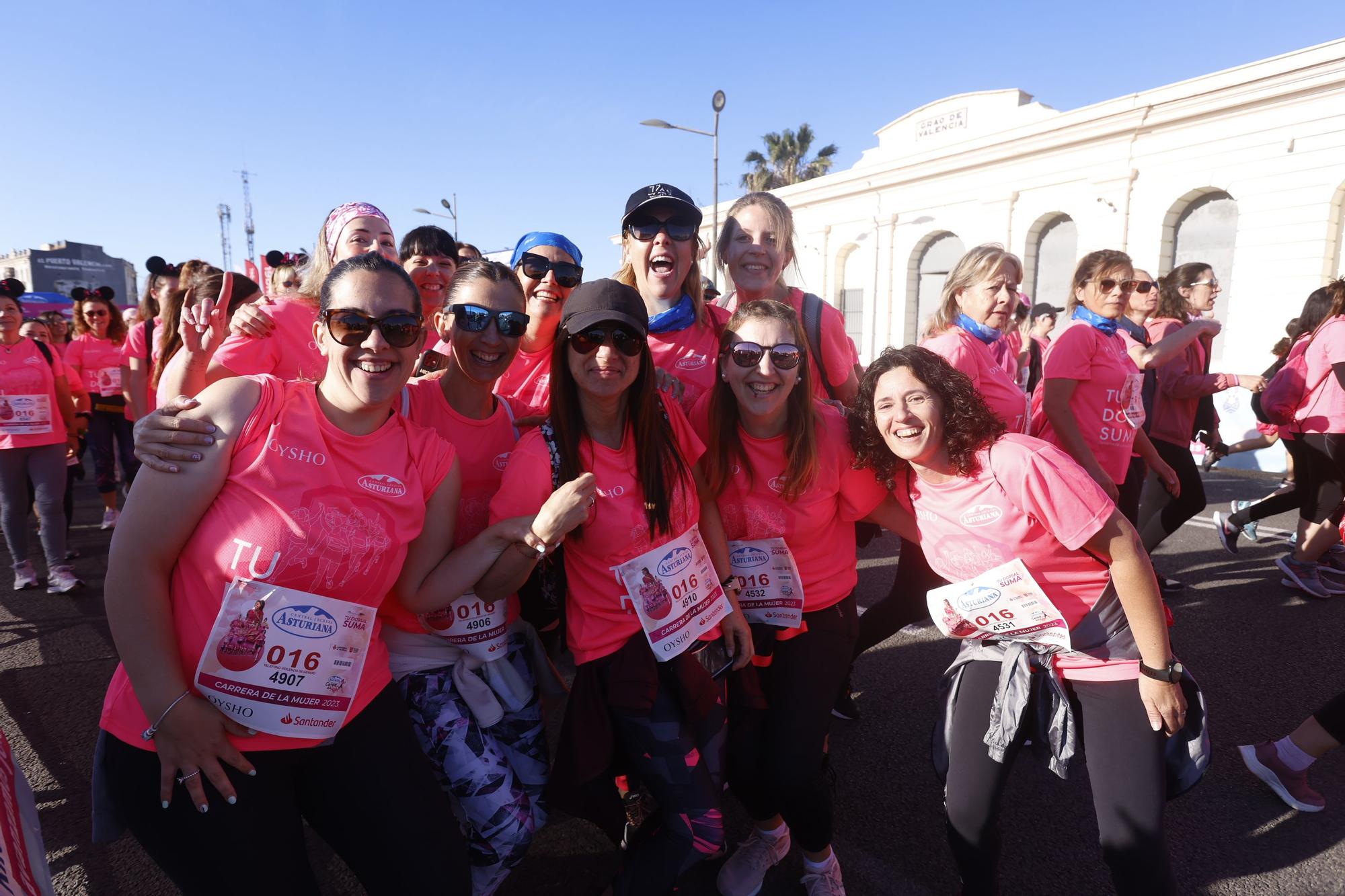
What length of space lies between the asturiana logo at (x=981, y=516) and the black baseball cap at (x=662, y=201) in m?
1.44

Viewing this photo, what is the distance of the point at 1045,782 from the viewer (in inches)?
120

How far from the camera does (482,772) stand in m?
2.05

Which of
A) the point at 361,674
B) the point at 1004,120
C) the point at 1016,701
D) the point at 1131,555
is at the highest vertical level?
the point at 1004,120

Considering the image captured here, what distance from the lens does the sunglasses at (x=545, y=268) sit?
2.93 meters

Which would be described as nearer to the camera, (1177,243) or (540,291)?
(540,291)

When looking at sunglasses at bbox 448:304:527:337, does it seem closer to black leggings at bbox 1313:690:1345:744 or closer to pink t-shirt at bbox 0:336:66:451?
black leggings at bbox 1313:690:1345:744

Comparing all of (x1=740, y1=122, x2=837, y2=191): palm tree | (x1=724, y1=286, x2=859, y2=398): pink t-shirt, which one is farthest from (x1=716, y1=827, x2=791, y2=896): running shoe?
(x1=740, y1=122, x2=837, y2=191): palm tree

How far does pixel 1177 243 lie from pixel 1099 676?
1767cm

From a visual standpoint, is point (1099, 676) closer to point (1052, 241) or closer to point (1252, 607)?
point (1252, 607)

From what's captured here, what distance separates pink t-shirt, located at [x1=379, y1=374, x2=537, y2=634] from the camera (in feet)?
7.19

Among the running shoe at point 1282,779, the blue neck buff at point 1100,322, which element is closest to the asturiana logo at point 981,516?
the running shoe at point 1282,779

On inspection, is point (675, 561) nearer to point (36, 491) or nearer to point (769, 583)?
point (769, 583)

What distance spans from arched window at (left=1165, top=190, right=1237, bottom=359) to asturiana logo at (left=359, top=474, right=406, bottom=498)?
17412 millimetres

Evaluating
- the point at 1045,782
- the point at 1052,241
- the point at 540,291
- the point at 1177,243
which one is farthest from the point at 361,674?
the point at 1052,241
